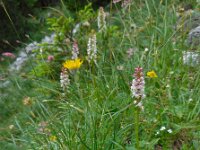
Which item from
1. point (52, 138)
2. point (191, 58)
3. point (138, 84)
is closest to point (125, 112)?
point (52, 138)

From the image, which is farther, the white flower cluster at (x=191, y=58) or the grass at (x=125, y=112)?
the white flower cluster at (x=191, y=58)

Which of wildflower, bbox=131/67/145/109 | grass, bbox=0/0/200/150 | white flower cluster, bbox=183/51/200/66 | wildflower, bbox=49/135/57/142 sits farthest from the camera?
white flower cluster, bbox=183/51/200/66

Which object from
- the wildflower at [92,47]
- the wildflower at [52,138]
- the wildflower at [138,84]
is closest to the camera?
the wildflower at [138,84]

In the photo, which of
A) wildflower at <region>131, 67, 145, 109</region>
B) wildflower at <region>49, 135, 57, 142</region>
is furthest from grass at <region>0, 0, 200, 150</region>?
wildflower at <region>131, 67, 145, 109</region>

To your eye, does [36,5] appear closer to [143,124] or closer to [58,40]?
[58,40]

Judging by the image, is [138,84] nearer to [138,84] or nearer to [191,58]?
[138,84]

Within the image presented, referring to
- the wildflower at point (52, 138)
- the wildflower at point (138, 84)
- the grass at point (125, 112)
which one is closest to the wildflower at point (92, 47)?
the grass at point (125, 112)

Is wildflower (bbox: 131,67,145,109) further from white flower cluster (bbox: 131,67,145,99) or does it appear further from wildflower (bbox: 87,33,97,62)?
wildflower (bbox: 87,33,97,62)

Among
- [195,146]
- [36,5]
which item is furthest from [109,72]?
[36,5]

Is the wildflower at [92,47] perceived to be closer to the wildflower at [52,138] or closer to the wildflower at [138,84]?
the wildflower at [52,138]

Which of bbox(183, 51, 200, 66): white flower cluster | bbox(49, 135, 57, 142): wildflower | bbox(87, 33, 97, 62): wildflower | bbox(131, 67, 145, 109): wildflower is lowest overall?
bbox(49, 135, 57, 142): wildflower

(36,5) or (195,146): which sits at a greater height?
(195,146)
